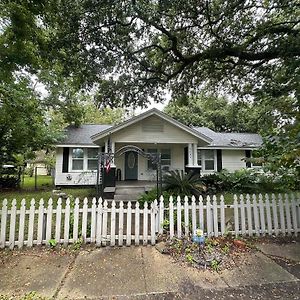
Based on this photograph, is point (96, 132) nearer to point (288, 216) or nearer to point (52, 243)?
point (52, 243)

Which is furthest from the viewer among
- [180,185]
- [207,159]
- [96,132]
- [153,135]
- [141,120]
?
[96,132]

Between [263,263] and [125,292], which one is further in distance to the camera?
[263,263]

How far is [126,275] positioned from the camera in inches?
137

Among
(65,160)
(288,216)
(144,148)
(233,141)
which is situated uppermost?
(233,141)

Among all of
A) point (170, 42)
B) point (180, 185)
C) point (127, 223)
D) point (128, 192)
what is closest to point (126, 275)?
point (127, 223)

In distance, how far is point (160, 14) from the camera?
6.38m

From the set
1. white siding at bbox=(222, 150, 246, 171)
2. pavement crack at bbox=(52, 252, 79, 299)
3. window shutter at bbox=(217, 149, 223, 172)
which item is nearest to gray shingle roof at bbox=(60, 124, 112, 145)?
window shutter at bbox=(217, 149, 223, 172)

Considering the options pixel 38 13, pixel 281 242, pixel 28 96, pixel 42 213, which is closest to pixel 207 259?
pixel 281 242

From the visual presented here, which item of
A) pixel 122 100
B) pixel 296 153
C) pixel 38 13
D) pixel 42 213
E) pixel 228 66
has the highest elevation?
pixel 228 66

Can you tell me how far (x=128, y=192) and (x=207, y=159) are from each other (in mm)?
7686

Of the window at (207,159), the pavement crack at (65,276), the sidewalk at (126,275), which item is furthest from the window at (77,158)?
the pavement crack at (65,276)

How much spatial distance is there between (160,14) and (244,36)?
3081 mm

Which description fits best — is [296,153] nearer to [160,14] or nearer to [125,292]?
[125,292]

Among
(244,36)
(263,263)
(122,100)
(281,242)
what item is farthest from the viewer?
Result: (122,100)
